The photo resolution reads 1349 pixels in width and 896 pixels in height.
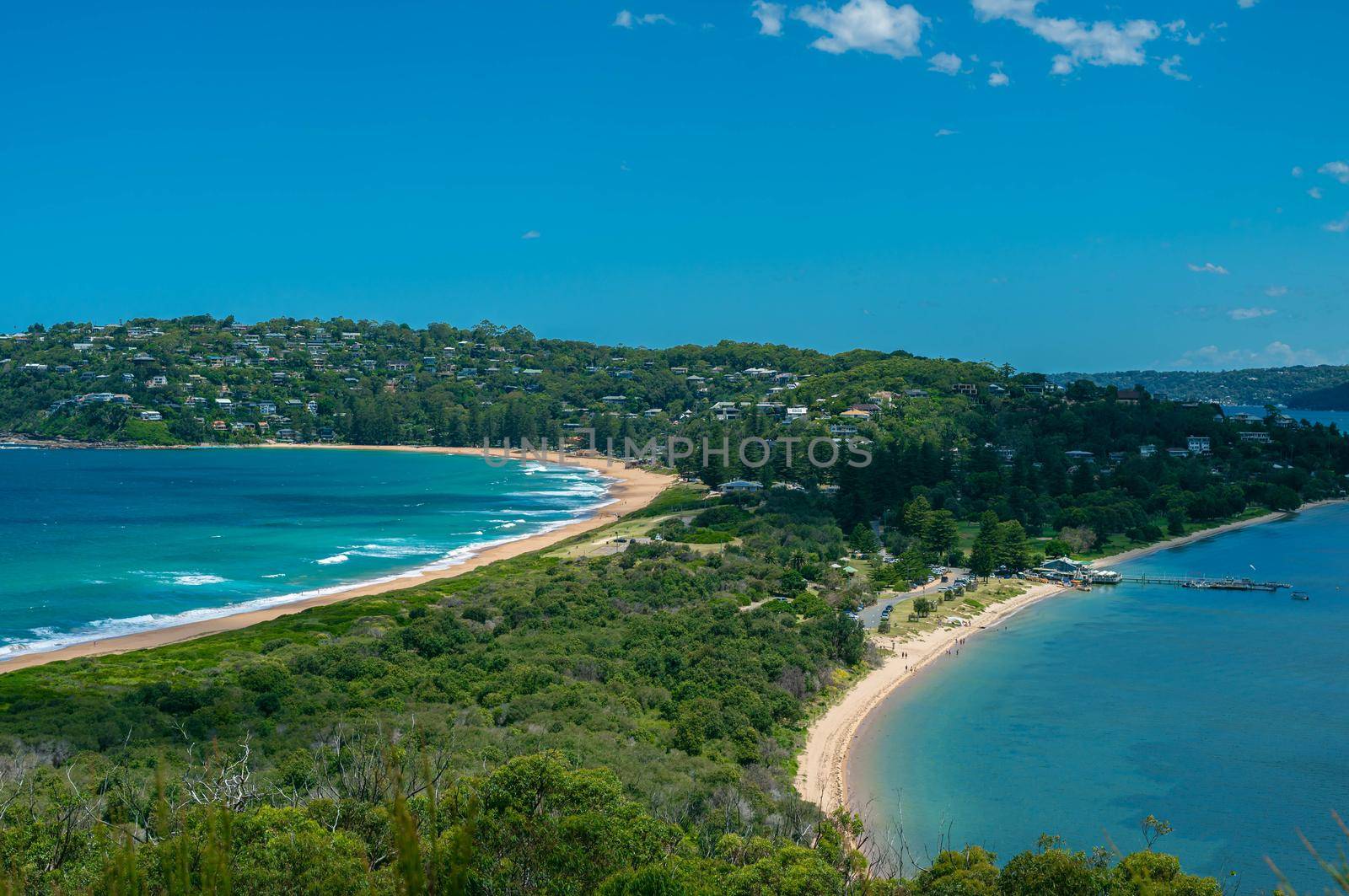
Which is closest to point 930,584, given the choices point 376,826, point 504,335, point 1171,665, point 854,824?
point 1171,665

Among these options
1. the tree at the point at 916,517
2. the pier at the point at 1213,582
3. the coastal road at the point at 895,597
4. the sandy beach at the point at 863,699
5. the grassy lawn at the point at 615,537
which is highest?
the tree at the point at 916,517

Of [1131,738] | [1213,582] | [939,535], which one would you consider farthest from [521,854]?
[1213,582]

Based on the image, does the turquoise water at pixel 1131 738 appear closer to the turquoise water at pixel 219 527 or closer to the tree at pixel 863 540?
the tree at pixel 863 540

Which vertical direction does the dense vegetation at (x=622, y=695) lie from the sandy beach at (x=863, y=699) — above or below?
above

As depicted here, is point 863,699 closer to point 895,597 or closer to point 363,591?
point 895,597

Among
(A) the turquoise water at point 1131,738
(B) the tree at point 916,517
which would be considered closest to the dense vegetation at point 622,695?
(B) the tree at point 916,517

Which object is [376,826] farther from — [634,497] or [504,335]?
[504,335]
